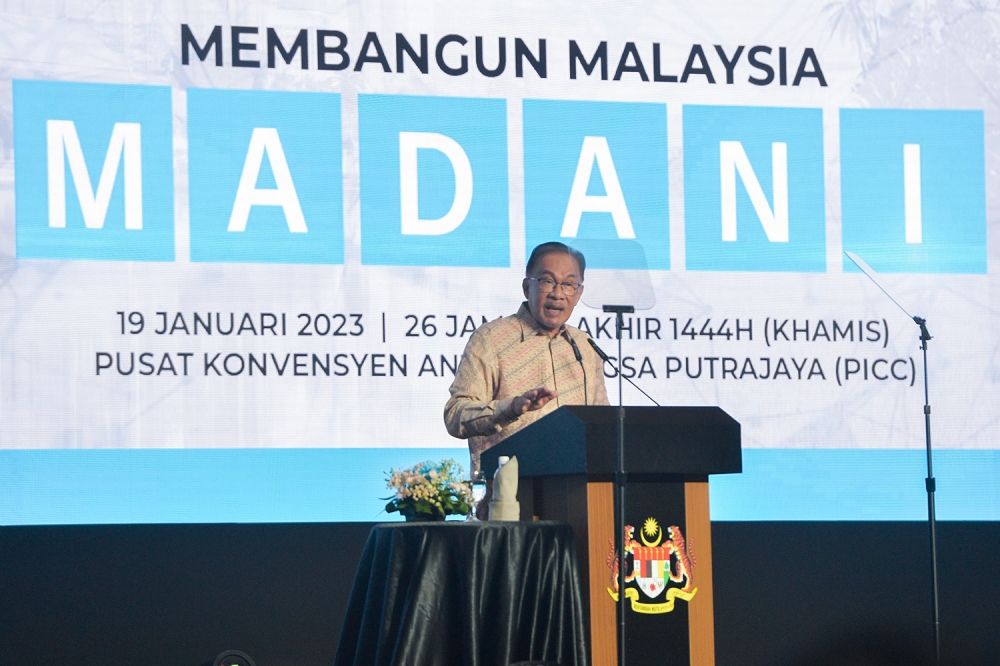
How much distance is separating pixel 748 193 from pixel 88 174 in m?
2.65

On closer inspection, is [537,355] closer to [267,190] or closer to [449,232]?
[449,232]

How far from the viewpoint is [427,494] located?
328cm

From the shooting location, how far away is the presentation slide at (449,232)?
4.68 meters

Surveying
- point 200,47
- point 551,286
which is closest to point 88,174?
point 200,47

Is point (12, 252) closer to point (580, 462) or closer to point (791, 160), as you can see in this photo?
point (580, 462)

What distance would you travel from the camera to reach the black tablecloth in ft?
9.76

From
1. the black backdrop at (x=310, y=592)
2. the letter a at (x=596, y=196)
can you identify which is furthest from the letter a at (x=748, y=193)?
the black backdrop at (x=310, y=592)

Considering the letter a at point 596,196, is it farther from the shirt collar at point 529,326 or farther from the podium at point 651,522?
the podium at point 651,522

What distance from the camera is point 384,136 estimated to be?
498cm

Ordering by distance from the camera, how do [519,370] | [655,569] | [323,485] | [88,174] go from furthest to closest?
[323,485] → [88,174] → [519,370] → [655,569]

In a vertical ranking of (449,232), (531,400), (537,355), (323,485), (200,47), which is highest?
(200,47)

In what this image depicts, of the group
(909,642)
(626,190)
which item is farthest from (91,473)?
(909,642)

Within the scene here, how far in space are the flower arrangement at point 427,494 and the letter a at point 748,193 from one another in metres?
2.31

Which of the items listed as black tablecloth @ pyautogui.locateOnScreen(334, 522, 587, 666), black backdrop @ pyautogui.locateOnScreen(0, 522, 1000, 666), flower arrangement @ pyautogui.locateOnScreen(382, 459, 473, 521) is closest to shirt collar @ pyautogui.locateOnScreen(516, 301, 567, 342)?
flower arrangement @ pyautogui.locateOnScreen(382, 459, 473, 521)
